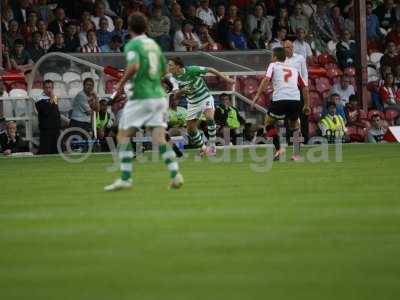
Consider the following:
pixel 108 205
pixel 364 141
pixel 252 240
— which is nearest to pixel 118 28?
pixel 364 141

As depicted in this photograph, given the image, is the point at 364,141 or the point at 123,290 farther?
the point at 364,141

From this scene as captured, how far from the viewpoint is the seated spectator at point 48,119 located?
2803 centimetres

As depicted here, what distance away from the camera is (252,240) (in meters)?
10.5

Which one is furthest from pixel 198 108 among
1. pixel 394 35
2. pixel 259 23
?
pixel 394 35

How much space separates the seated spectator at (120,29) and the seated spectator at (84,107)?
2.55 m

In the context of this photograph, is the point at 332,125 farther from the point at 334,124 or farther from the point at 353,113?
the point at 353,113

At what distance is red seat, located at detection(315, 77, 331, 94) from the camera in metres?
33.0

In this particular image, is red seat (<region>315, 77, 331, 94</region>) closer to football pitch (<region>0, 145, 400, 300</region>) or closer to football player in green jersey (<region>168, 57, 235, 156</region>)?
football player in green jersey (<region>168, 57, 235, 156</region>)

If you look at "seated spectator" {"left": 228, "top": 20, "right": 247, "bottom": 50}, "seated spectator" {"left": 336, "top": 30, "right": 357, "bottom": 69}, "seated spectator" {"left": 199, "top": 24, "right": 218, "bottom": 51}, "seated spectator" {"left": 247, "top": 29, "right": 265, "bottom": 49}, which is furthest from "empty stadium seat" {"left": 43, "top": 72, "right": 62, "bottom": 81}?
"seated spectator" {"left": 336, "top": 30, "right": 357, "bottom": 69}

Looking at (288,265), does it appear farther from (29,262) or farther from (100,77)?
(100,77)

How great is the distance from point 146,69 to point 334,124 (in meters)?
16.4

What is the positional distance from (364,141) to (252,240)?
21.9 metres

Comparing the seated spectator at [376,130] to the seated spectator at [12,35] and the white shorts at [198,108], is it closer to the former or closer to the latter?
the white shorts at [198,108]

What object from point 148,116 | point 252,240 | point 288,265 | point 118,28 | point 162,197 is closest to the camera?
point 288,265
